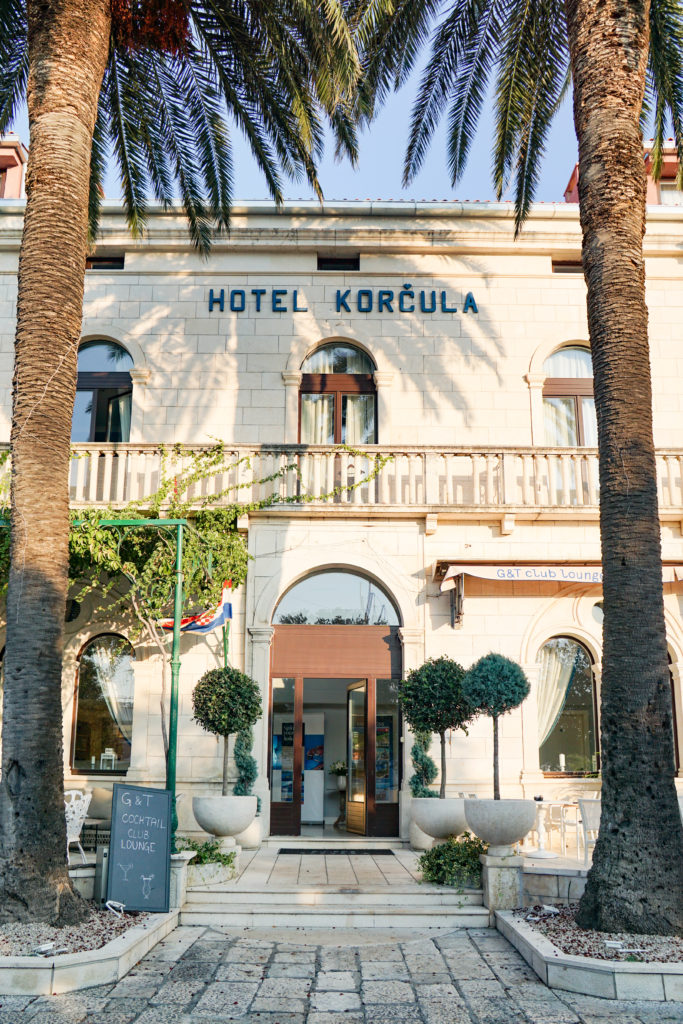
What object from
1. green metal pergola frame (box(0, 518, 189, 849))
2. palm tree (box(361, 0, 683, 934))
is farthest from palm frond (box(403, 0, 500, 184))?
green metal pergola frame (box(0, 518, 189, 849))

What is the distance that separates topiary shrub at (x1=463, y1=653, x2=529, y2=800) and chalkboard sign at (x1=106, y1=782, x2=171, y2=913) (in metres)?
3.55

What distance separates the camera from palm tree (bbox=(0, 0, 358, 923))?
809 cm

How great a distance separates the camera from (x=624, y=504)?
847 centimetres

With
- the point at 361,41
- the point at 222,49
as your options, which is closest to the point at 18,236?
the point at 222,49

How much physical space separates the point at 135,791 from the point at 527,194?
10.7 metres

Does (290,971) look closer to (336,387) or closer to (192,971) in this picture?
(192,971)

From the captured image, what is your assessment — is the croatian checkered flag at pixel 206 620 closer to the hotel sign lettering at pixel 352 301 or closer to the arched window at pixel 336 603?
the arched window at pixel 336 603

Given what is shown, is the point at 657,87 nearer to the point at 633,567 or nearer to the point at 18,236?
the point at 633,567

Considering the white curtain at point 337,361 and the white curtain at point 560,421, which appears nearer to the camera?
the white curtain at point 560,421

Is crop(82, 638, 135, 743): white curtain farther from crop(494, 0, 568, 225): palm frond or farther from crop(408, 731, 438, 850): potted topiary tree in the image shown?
crop(494, 0, 568, 225): palm frond

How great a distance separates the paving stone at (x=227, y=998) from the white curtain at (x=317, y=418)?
34.6 ft

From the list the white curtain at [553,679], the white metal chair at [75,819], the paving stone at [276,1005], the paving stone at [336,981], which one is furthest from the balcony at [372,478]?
the paving stone at [276,1005]

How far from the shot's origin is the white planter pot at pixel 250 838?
1336cm

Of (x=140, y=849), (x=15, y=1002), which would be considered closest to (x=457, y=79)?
(x=140, y=849)
